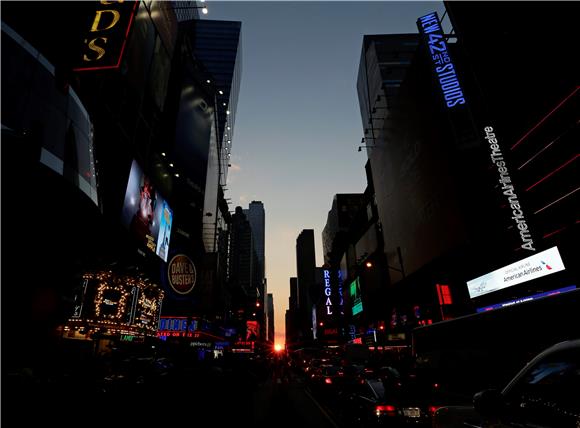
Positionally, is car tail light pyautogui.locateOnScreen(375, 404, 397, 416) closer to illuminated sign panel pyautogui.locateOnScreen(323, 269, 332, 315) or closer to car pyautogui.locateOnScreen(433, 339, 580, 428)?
car pyautogui.locateOnScreen(433, 339, 580, 428)

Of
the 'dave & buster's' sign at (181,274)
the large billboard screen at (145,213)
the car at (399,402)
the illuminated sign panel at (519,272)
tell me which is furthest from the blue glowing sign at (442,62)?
the 'dave & buster's' sign at (181,274)

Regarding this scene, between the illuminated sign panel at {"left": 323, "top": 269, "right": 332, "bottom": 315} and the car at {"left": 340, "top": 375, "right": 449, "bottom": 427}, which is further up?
the illuminated sign panel at {"left": 323, "top": 269, "right": 332, "bottom": 315}

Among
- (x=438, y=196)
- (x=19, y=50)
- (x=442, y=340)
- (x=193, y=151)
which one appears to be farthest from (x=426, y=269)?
(x=193, y=151)

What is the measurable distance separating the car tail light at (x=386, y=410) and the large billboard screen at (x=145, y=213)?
21267 millimetres

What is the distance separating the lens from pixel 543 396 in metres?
2.88

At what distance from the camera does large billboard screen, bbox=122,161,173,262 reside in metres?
23.3

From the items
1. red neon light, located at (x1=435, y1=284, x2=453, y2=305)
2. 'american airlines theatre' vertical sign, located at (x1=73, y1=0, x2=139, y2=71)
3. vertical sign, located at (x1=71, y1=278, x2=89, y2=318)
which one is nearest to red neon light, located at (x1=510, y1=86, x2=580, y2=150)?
red neon light, located at (x1=435, y1=284, x2=453, y2=305)

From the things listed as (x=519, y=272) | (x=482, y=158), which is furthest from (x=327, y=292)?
(x=519, y=272)

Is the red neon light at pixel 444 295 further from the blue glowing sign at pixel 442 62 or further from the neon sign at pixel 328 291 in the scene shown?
the neon sign at pixel 328 291

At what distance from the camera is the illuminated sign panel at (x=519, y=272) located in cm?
1558

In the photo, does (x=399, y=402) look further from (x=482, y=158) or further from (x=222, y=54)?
(x=222, y=54)

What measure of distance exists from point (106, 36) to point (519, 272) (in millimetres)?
28076

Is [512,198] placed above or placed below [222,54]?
below

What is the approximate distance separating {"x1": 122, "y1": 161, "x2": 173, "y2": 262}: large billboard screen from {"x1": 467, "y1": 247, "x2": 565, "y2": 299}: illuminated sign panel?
27187mm
